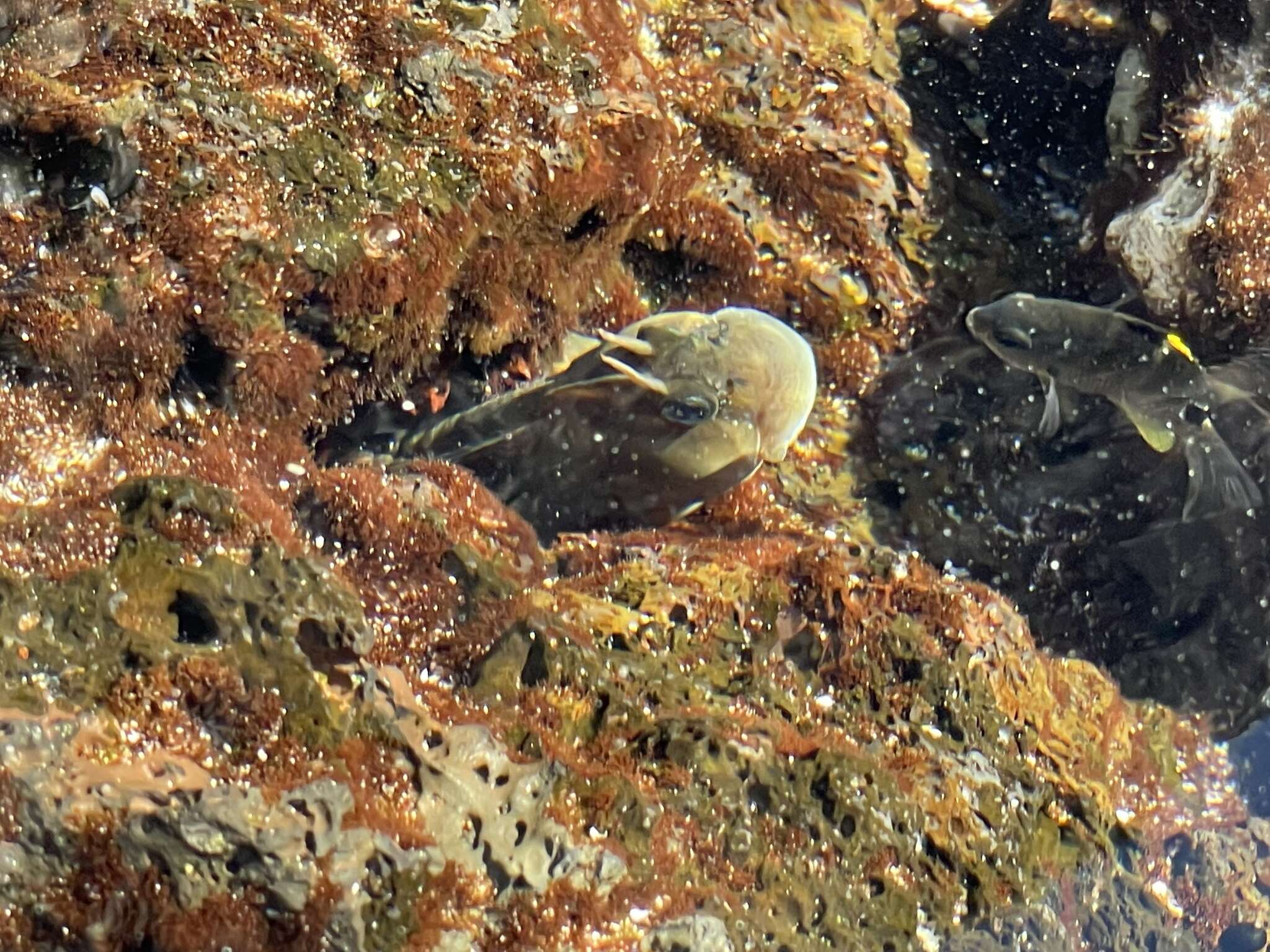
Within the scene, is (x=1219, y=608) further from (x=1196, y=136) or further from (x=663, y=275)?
(x=663, y=275)

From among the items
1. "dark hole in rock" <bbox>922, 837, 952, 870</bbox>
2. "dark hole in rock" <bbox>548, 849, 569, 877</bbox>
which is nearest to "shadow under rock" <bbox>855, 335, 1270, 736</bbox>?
"dark hole in rock" <bbox>922, 837, 952, 870</bbox>

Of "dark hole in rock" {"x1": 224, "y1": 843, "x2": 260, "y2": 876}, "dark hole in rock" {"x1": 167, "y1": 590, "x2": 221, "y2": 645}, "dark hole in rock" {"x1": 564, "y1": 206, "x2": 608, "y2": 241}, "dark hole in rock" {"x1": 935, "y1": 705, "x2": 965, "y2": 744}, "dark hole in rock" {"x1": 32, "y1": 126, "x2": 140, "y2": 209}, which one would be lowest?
"dark hole in rock" {"x1": 935, "y1": 705, "x2": 965, "y2": 744}

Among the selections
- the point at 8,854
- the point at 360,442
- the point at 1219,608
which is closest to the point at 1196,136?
the point at 1219,608

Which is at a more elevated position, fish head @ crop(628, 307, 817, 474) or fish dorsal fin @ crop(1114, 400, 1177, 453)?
fish head @ crop(628, 307, 817, 474)

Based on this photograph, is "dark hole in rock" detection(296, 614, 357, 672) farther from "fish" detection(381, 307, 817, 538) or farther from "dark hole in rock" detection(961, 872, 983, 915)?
"dark hole in rock" detection(961, 872, 983, 915)

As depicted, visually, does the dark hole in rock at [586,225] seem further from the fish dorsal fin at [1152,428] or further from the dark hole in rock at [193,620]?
the fish dorsal fin at [1152,428]

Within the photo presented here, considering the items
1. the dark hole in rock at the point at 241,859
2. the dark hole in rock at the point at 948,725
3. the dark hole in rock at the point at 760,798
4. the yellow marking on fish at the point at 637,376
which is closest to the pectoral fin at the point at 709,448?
the yellow marking on fish at the point at 637,376
